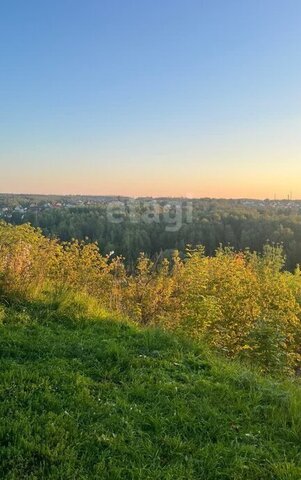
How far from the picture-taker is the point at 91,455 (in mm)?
3234

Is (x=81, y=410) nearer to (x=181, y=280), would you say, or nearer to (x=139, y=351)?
(x=139, y=351)

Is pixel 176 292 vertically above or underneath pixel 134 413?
underneath

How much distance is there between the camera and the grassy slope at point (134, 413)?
3.18 m

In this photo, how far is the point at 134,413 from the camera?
389cm

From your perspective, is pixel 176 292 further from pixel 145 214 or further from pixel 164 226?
pixel 164 226

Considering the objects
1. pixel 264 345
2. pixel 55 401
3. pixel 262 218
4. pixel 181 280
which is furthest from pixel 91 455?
pixel 262 218

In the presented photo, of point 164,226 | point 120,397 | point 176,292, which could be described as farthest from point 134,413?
point 164,226

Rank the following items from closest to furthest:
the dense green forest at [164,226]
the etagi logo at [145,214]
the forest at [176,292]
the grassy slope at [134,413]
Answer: the grassy slope at [134,413]
the forest at [176,292]
the dense green forest at [164,226]
the etagi logo at [145,214]

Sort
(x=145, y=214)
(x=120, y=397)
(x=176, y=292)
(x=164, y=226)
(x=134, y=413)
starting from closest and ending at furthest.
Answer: (x=134, y=413) → (x=120, y=397) → (x=176, y=292) → (x=145, y=214) → (x=164, y=226)


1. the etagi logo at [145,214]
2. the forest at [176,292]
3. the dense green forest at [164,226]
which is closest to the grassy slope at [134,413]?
the forest at [176,292]

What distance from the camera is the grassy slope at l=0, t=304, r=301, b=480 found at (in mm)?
3180

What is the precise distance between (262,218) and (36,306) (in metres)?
65.5

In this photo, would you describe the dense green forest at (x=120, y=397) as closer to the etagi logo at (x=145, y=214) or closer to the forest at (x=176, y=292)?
the forest at (x=176, y=292)

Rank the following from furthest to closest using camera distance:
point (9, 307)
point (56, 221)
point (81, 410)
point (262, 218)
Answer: point (262, 218)
point (56, 221)
point (9, 307)
point (81, 410)
